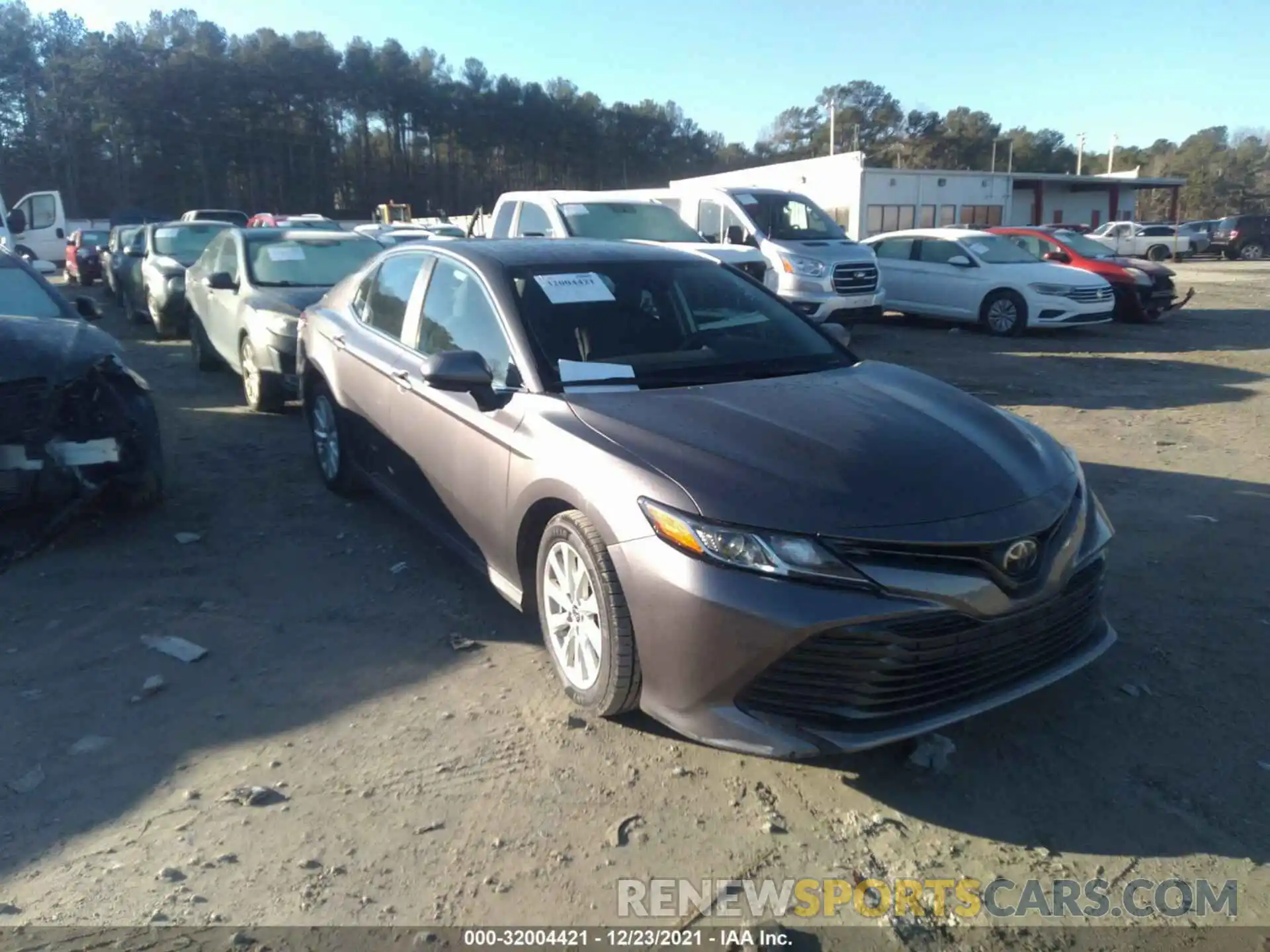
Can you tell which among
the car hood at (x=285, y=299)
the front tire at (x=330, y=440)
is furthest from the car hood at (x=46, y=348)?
the car hood at (x=285, y=299)

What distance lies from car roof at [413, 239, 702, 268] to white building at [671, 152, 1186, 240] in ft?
90.7

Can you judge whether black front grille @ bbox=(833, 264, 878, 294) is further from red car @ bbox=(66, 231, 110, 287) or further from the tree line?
the tree line

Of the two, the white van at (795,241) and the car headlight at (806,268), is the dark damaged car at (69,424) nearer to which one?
the white van at (795,241)

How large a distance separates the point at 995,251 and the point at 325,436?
40.3 ft

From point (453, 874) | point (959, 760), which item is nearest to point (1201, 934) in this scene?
point (959, 760)

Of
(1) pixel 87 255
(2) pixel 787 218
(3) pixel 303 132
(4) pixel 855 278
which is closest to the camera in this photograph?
(4) pixel 855 278

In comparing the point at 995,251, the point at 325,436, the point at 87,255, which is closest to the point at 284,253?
the point at 325,436

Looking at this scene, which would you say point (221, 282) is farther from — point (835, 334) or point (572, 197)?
point (835, 334)

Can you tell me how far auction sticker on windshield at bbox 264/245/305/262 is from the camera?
9297mm

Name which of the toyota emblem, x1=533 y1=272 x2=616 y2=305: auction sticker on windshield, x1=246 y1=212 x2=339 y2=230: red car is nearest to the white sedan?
x1=246 y1=212 x2=339 y2=230: red car

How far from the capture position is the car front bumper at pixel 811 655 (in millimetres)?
2953

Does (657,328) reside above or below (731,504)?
above

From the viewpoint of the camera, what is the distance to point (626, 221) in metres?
12.9

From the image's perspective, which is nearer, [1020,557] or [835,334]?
[1020,557]
